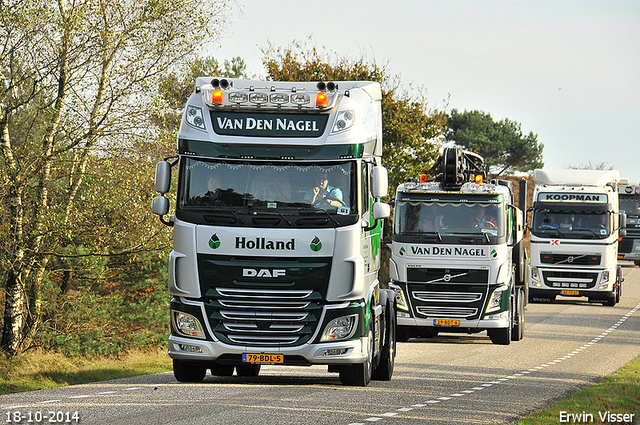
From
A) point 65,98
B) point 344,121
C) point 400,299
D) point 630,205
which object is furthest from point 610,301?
point 344,121

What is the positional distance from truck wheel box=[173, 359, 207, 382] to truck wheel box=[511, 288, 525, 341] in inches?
390

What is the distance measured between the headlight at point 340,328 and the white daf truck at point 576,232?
58.6ft

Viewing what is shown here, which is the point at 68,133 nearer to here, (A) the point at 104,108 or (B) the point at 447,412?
(A) the point at 104,108

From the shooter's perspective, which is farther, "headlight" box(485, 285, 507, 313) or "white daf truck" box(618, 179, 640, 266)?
"white daf truck" box(618, 179, 640, 266)

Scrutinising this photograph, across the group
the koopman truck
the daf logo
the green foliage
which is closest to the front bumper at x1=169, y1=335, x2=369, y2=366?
the koopman truck

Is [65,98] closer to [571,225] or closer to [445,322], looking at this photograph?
[445,322]

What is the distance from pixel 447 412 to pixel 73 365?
11910mm

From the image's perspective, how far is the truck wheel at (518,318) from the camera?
21.5 meters

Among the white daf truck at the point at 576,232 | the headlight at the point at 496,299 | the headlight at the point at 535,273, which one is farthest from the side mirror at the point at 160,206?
the headlight at the point at 535,273

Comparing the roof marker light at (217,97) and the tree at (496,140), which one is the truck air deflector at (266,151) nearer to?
the roof marker light at (217,97)

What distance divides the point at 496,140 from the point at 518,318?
5668 cm

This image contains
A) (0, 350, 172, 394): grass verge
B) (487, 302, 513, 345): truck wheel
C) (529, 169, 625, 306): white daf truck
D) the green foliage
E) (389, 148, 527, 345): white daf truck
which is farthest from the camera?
(529, 169, 625, 306): white daf truck

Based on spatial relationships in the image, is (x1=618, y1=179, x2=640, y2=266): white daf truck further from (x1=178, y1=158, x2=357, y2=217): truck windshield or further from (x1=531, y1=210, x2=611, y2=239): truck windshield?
(x1=178, y1=158, x2=357, y2=217): truck windshield

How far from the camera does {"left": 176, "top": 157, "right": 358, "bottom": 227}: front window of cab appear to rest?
11.9 metres
